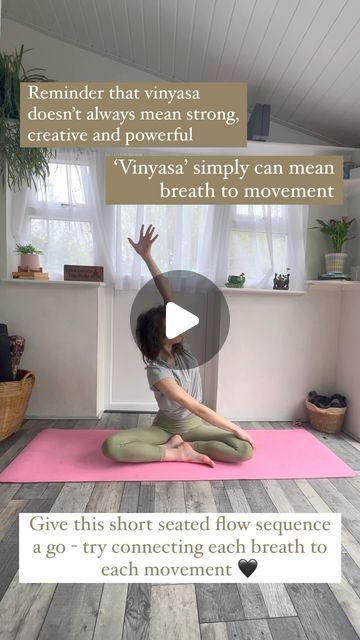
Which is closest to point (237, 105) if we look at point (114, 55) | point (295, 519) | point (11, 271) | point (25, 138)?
point (25, 138)

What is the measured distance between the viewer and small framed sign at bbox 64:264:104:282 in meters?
2.41

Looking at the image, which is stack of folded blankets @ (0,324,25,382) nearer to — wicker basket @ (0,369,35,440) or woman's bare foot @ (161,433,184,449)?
wicker basket @ (0,369,35,440)

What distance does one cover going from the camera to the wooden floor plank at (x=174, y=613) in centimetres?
95

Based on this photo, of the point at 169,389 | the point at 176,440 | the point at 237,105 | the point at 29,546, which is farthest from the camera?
the point at 176,440

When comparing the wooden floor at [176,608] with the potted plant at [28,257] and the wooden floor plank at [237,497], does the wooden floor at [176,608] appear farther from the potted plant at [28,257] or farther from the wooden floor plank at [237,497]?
the potted plant at [28,257]

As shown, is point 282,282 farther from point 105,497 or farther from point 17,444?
point 17,444

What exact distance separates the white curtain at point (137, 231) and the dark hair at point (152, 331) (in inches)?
30.5

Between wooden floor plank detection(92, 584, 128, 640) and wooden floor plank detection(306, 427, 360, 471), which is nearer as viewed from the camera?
wooden floor plank detection(92, 584, 128, 640)

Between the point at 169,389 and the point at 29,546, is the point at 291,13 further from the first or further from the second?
the point at 29,546

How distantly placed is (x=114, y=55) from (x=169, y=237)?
4.27 ft

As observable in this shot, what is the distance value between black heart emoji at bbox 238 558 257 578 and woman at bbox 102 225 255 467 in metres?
0.71

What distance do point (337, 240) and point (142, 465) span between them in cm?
196

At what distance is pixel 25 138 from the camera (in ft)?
4.53

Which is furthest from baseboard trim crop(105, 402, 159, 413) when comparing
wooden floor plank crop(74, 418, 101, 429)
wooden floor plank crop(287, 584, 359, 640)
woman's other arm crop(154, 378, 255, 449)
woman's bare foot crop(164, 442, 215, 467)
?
wooden floor plank crop(287, 584, 359, 640)
